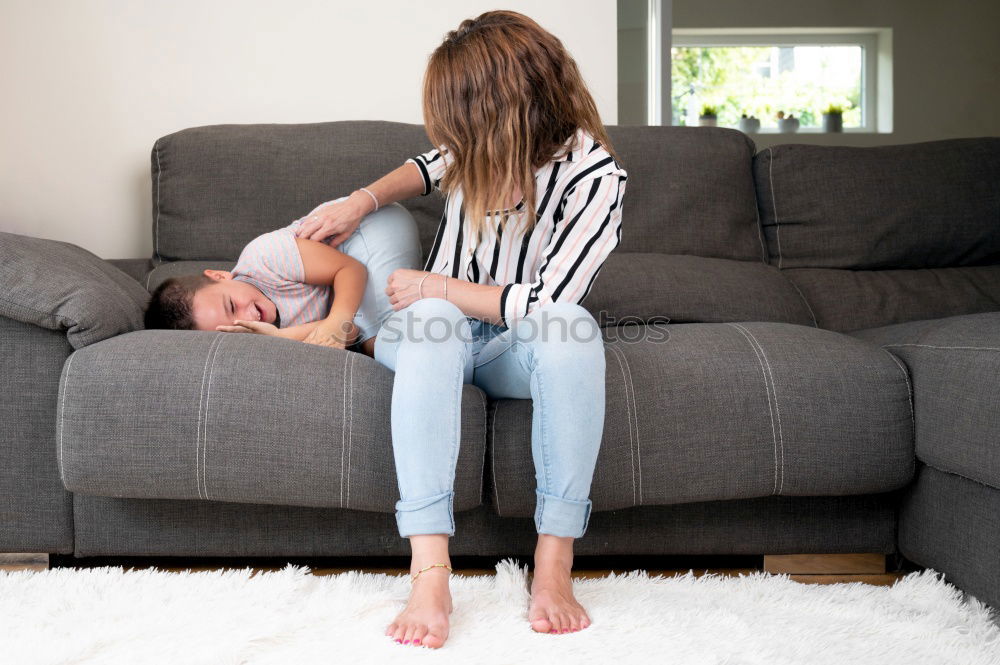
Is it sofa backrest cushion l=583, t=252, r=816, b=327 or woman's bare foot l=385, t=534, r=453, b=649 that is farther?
sofa backrest cushion l=583, t=252, r=816, b=327

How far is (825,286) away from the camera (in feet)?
6.48

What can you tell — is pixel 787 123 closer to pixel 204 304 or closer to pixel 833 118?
pixel 833 118

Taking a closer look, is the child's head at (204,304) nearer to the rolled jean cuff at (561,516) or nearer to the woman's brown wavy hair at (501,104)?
the woman's brown wavy hair at (501,104)

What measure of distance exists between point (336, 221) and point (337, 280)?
0.11m

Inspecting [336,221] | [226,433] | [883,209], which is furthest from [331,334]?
[883,209]

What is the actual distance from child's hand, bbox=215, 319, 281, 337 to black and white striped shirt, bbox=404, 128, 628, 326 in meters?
0.34

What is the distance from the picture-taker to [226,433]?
4.00 ft

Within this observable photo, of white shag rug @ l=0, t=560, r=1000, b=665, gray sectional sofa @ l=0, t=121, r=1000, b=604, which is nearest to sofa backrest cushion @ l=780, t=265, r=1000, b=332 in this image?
gray sectional sofa @ l=0, t=121, r=1000, b=604

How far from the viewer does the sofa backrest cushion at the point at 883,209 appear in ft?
6.65

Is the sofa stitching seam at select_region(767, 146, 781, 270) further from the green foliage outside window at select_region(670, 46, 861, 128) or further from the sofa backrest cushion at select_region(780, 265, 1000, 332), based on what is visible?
the green foliage outside window at select_region(670, 46, 861, 128)

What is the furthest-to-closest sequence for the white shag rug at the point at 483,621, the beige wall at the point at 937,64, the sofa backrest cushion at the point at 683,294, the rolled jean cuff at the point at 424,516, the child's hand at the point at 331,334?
1. the beige wall at the point at 937,64
2. the sofa backrest cushion at the point at 683,294
3. the child's hand at the point at 331,334
4. the rolled jean cuff at the point at 424,516
5. the white shag rug at the point at 483,621

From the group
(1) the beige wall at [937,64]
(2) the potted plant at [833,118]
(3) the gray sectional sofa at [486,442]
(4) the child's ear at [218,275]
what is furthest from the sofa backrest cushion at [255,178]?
(2) the potted plant at [833,118]

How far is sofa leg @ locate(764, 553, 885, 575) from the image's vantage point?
140 cm

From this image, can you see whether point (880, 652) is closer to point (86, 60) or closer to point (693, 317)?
point (693, 317)
